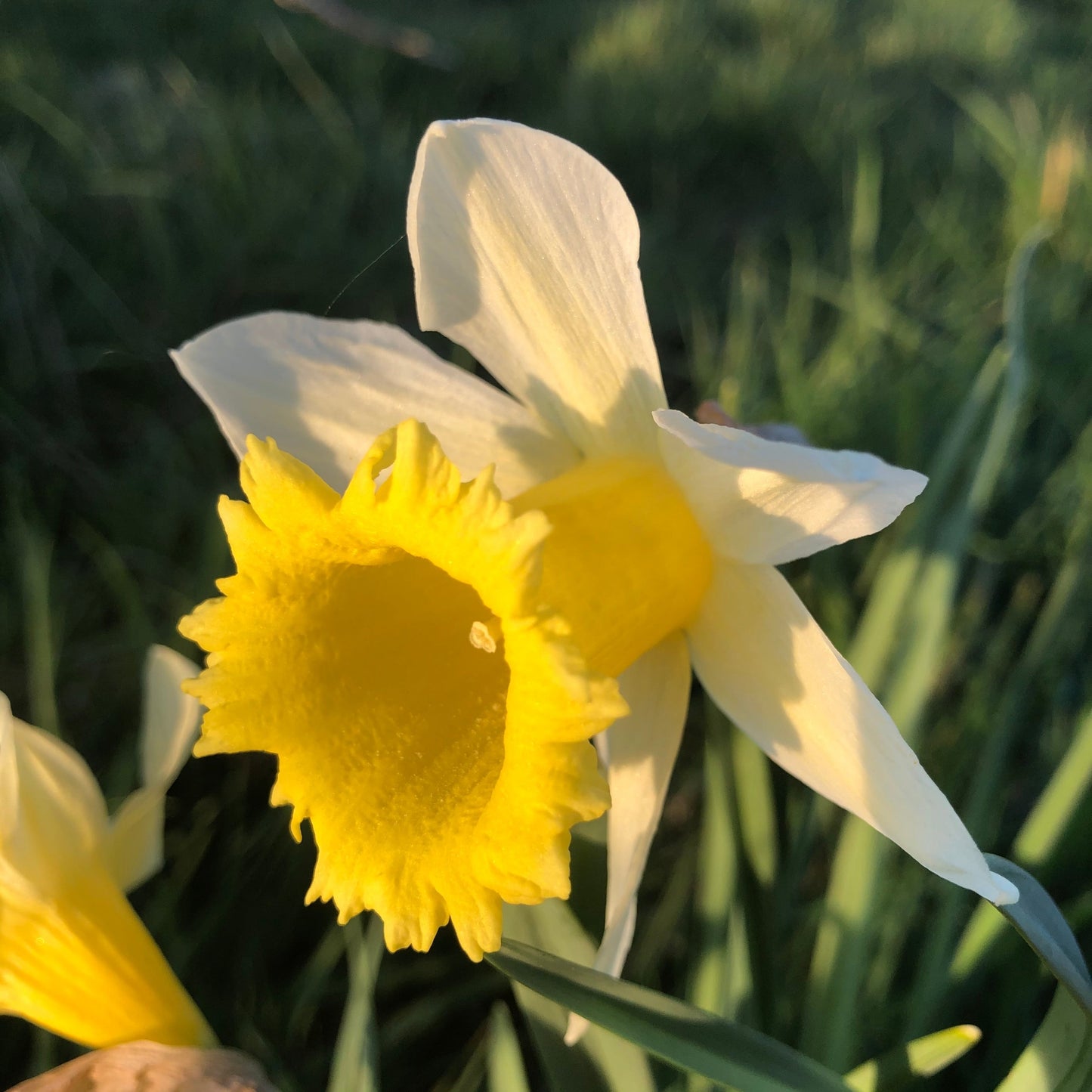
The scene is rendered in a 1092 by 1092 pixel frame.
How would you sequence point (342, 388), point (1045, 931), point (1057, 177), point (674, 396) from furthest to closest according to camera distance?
point (674, 396) → point (1057, 177) → point (342, 388) → point (1045, 931)

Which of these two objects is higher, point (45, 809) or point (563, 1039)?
point (45, 809)

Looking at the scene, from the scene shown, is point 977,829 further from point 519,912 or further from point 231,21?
point 231,21

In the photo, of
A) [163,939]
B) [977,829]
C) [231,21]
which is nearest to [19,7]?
[231,21]

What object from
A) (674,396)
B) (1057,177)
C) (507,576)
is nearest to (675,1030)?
(507,576)

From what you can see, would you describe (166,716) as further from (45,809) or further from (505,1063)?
(505,1063)

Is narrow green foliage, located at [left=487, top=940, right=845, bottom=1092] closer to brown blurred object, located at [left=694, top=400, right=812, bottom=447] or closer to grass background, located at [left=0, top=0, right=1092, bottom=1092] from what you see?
grass background, located at [left=0, top=0, right=1092, bottom=1092]

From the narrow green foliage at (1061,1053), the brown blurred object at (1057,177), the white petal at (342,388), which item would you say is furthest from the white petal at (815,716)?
the brown blurred object at (1057,177)
